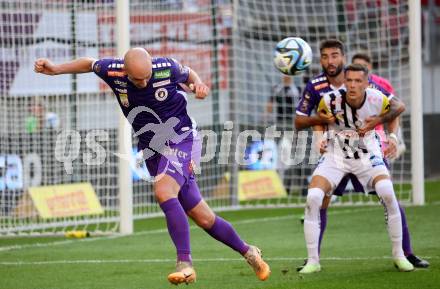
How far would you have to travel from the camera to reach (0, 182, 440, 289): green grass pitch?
909cm

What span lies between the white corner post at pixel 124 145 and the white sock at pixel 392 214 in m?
4.68

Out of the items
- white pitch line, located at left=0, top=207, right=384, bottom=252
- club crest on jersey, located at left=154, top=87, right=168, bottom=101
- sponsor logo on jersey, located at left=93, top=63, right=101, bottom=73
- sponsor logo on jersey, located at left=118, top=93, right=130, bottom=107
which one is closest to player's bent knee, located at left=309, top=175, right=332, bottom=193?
club crest on jersey, located at left=154, top=87, right=168, bottom=101

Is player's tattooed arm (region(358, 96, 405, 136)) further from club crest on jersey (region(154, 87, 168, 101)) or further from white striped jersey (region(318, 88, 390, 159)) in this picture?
club crest on jersey (region(154, 87, 168, 101))

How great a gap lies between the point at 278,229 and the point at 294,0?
5668 mm

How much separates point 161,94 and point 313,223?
198 centimetres

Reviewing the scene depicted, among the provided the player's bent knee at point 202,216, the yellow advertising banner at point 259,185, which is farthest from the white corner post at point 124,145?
the player's bent knee at point 202,216

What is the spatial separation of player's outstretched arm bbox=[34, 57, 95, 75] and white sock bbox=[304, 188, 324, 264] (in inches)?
90.4

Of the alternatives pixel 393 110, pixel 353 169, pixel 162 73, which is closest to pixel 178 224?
pixel 162 73

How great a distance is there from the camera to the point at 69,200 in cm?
1574

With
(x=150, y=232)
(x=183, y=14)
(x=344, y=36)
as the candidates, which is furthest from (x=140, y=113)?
(x=344, y=36)

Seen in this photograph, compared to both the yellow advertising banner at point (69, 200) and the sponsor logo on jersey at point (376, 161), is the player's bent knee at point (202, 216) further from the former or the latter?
the yellow advertising banner at point (69, 200)

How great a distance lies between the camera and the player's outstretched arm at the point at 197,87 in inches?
334

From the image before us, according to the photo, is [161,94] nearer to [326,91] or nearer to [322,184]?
[322,184]

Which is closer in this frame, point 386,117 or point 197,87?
point 197,87
